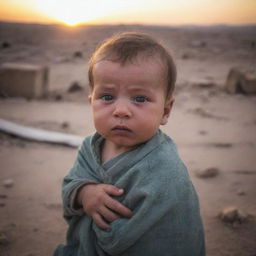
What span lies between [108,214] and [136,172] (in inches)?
9.9

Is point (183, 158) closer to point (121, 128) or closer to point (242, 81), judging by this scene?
point (121, 128)

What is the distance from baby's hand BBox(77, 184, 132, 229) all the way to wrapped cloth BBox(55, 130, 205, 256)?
1.2 inches

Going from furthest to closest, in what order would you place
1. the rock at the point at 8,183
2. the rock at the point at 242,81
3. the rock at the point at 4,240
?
the rock at the point at 242,81 < the rock at the point at 8,183 < the rock at the point at 4,240

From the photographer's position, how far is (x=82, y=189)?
1.76m

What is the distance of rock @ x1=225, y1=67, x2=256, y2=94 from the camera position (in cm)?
685

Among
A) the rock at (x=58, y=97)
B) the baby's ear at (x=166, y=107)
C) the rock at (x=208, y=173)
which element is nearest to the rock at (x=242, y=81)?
the rock at (x=58, y=97)

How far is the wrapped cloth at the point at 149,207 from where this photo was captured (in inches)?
60.9

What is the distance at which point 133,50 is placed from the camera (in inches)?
63.3

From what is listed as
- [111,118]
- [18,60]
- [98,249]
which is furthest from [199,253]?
[18,60]

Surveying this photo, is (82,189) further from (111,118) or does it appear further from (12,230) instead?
(12,230)

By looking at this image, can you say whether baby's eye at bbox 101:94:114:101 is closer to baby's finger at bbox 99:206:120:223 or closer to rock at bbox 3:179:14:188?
baby's finger at bbox 99:206:120:223

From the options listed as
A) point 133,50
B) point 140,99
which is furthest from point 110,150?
point 133,50

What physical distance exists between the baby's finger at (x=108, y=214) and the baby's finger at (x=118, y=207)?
0.02 m

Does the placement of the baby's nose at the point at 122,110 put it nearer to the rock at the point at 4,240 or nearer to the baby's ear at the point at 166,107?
the baby's ear at the point at 166,107
